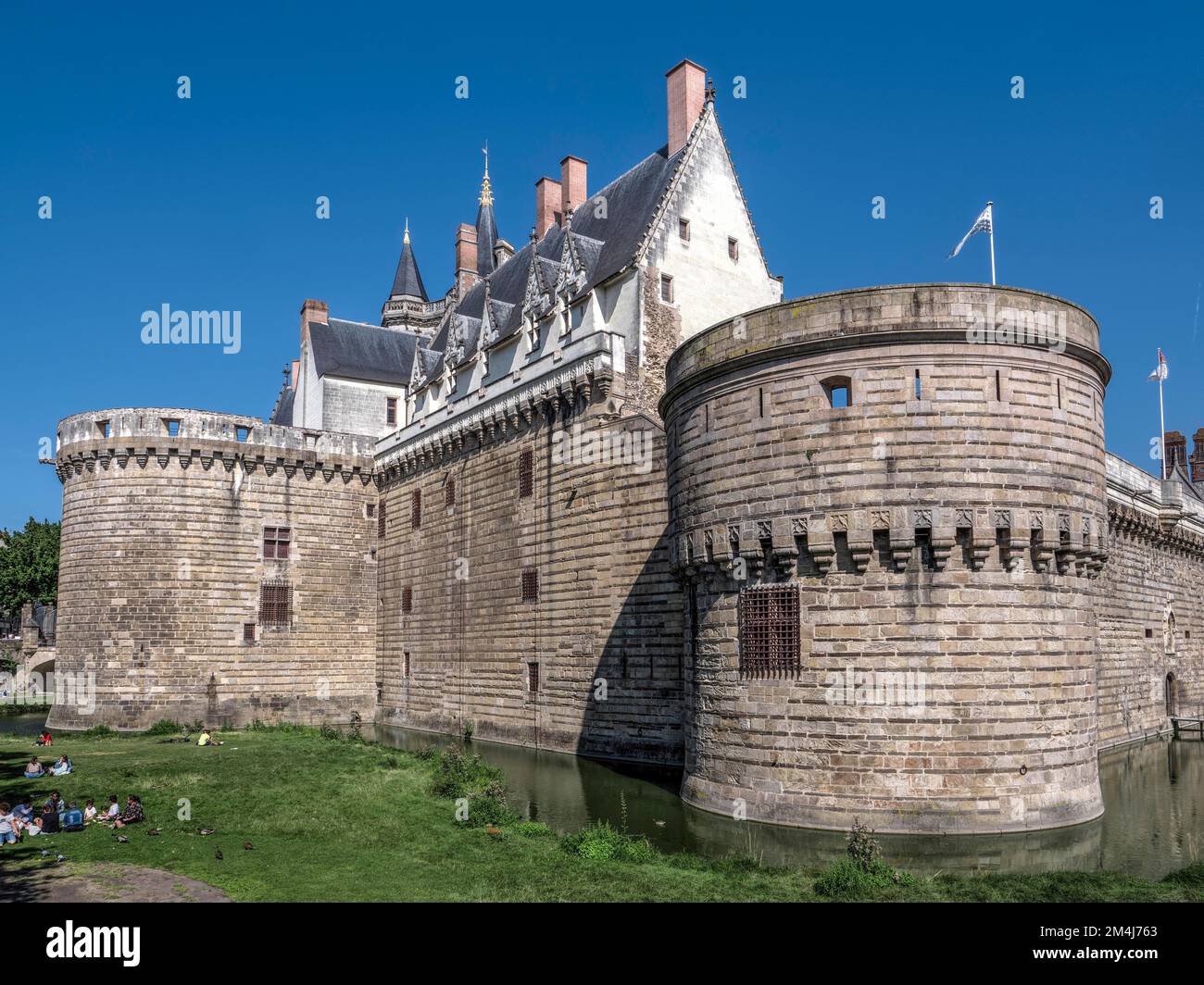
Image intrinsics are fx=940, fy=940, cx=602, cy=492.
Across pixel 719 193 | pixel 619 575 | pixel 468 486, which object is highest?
pixel 719 193

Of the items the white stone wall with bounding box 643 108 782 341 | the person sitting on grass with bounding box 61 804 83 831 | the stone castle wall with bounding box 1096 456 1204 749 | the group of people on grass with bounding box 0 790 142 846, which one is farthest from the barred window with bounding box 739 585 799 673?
the stone castle wall with bounding box 1096 456 1204 749

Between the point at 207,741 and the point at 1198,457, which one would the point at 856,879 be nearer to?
the point at 207,741

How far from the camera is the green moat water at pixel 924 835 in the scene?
15.6 m

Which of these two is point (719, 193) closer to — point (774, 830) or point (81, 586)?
point (774, 830)

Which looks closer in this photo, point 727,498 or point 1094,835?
point 1094,835

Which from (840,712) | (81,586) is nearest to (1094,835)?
(840,712)

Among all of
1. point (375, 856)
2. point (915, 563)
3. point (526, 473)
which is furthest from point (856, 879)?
point (526, 473)

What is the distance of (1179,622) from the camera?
1625 inches

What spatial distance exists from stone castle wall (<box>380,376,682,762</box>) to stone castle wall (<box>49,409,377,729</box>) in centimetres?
326

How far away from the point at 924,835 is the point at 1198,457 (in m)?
61.8

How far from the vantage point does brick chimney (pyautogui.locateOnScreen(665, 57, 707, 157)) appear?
1401 inches

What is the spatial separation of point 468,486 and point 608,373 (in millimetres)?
10135

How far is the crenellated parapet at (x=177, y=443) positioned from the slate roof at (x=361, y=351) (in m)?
6.07
